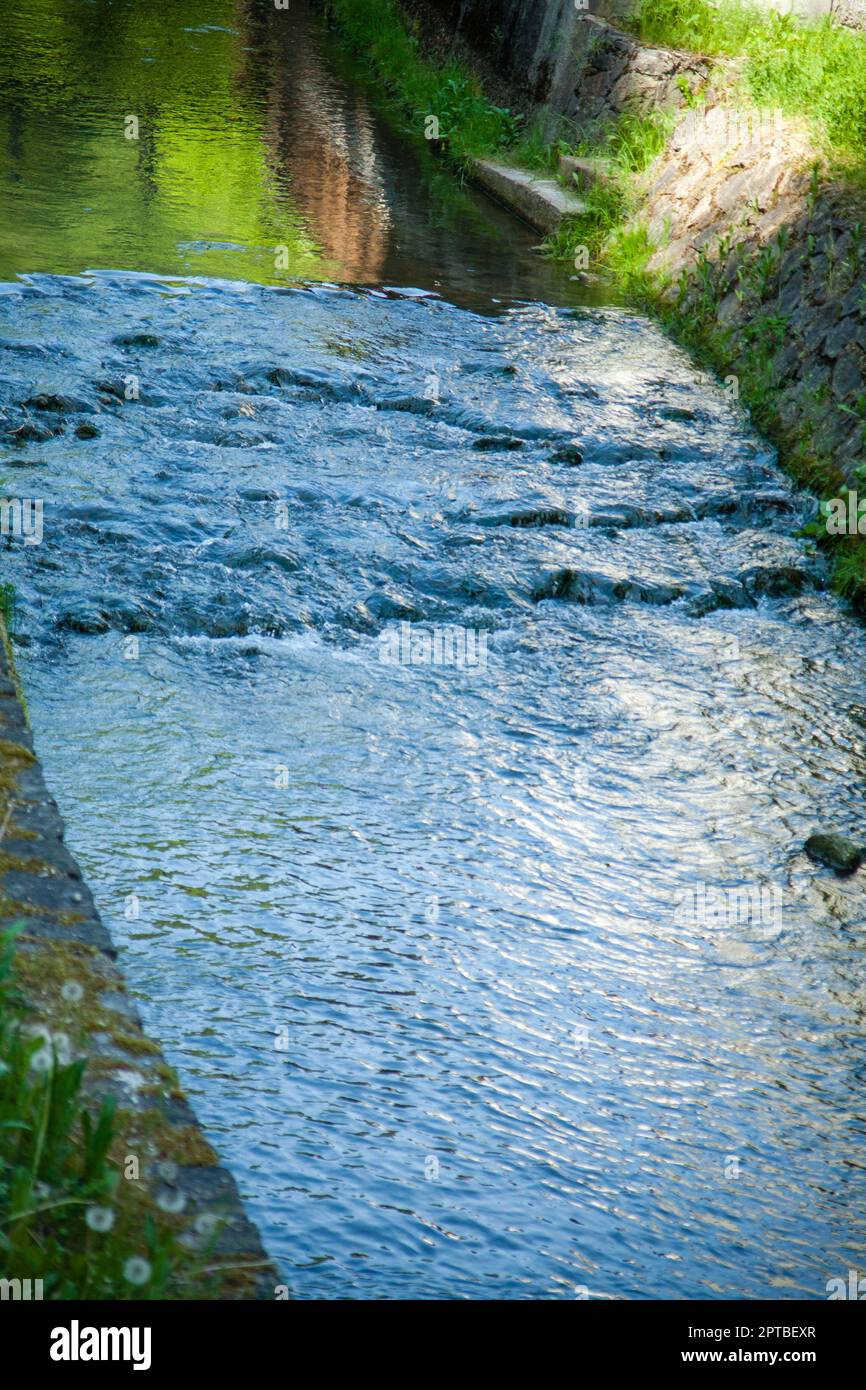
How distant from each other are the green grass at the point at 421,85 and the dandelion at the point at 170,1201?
1411 cm

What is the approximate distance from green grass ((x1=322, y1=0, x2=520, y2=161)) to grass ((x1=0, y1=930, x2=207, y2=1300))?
1407 cm

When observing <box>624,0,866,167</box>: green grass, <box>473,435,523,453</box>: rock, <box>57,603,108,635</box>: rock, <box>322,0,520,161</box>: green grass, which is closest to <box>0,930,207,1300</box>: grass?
<box>57,603,108,635</box>: rock

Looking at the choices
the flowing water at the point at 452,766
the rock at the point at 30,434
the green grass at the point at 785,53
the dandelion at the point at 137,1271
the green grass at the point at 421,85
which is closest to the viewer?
the dandelion at the point at 137,1271

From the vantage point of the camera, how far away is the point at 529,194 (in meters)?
13.3

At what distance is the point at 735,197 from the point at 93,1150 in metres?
9.60

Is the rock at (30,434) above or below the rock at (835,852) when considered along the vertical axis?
below

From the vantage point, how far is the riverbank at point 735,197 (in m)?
8.40

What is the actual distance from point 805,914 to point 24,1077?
280 cm

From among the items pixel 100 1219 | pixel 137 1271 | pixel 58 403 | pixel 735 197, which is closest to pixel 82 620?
pixel 58 403

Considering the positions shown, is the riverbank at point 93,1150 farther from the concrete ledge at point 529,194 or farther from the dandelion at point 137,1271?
the concrete ledge at point 529,194

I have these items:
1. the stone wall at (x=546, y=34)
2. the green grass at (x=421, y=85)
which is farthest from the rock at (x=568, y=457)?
the green grass at (x=421, y=85)

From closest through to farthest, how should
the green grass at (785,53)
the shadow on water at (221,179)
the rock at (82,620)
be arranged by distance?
the rock at (82,620), the green grass at (785,53), the shadow on water at (221,179)

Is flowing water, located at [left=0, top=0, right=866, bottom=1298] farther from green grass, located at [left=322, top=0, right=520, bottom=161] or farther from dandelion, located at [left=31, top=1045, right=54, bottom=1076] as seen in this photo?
green grass, located at [left=322, top=0, right=520, bottom=161]

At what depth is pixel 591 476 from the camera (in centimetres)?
777
